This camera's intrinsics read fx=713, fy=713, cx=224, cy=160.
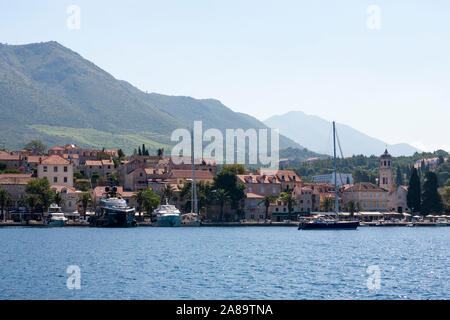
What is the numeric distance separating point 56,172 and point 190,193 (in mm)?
35596

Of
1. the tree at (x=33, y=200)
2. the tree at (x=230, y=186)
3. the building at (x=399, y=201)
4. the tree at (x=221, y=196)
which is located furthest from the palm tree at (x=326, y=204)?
the tree at (x=33, y=200)

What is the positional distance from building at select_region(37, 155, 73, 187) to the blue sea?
83602mm

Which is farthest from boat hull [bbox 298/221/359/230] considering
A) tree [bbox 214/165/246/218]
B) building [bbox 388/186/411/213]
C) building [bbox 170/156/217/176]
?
building [bbox 170/156/217/176]

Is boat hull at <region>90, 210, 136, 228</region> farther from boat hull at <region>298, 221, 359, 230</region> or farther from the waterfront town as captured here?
boat hull at <region>298, 221, 359, 230</region>

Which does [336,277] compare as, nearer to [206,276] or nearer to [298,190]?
[206,276]

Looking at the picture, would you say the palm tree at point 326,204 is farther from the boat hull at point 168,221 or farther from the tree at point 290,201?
the boat hull at point 168,221

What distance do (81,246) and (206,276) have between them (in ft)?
Answer: 111

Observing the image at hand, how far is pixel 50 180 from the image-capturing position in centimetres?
16438

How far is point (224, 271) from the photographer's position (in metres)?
53.7

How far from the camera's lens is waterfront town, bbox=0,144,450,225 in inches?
5876

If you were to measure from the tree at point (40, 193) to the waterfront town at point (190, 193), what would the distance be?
283 millimetres
